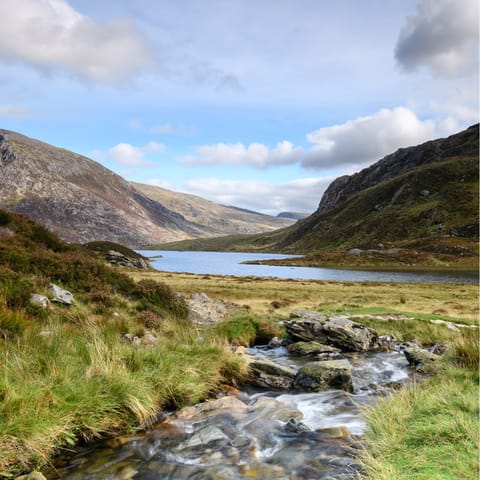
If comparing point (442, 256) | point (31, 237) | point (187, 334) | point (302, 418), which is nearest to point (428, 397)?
point (302, 418)

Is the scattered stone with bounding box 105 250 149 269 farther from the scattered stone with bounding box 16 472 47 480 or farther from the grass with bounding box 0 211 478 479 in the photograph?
the scattered stone with bounding box 16 472 47 480

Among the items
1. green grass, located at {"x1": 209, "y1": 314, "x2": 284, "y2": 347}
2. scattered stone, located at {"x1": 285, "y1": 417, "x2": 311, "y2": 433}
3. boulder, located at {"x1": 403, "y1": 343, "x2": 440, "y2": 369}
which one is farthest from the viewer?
green grass, located at {"x1": 209, "y1": 314, "x2": 284, "y2": 347}

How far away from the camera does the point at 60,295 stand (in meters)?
14.3

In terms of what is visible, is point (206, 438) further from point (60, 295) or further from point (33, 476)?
point (60, 295)

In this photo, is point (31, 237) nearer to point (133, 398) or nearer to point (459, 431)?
point (133, 398)

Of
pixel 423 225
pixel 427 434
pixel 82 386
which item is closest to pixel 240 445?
pixel 82 386

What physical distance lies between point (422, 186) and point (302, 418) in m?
192

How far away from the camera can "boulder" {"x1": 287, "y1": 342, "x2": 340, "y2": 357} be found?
52.3ft

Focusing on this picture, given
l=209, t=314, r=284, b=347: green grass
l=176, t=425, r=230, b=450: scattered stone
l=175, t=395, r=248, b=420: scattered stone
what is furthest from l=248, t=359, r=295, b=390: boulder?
l=209, t=314, r=284, b=347: green grass

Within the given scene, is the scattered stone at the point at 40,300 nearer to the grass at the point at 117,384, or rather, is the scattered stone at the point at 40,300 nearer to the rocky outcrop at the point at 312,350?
the grass at the point at 117,384

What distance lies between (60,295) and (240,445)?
943 centimetres

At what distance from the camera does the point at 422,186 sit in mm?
180750

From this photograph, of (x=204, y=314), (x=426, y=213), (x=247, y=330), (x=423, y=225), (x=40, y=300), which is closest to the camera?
(x=40, y=300)

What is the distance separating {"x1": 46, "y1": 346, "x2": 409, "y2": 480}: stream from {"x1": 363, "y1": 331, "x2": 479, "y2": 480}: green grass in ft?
1.80
